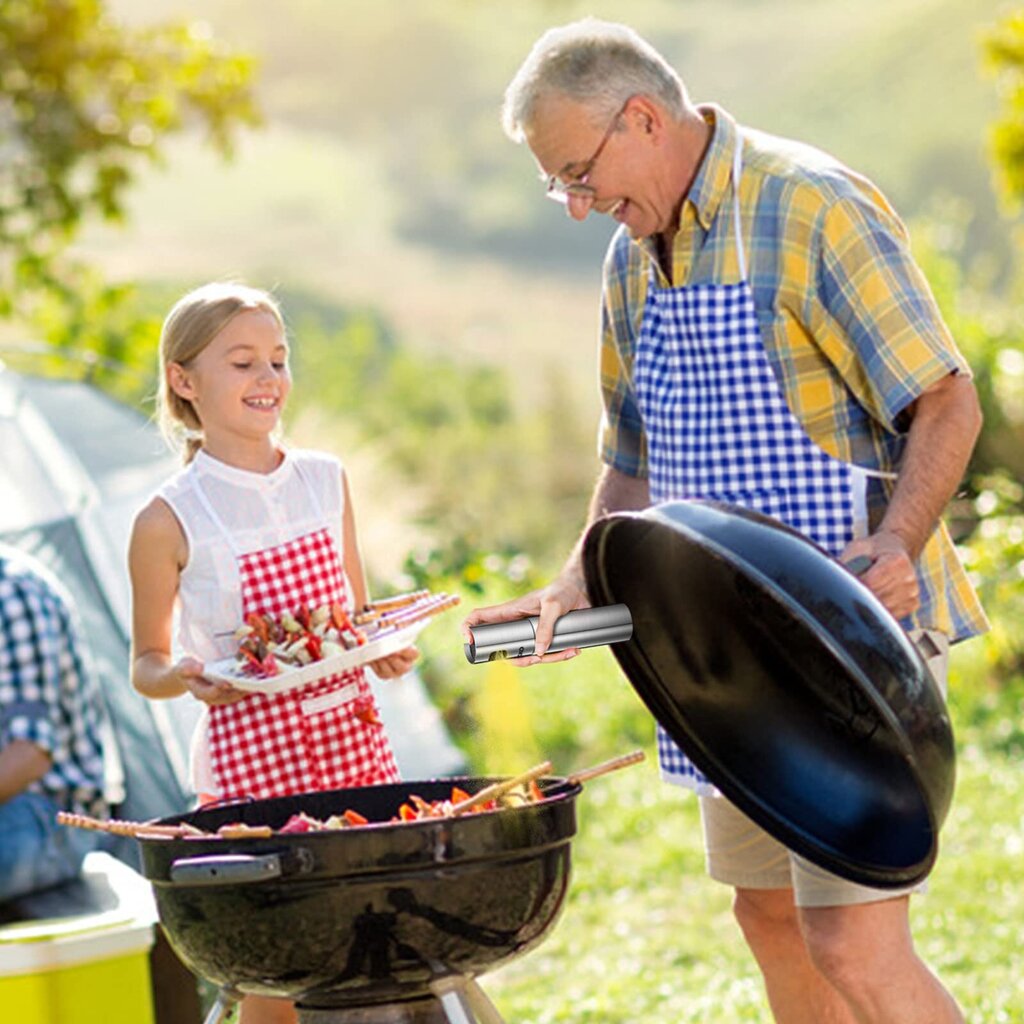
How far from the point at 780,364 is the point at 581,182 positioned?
389 mm

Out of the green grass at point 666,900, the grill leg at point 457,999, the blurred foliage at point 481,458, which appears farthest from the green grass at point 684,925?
the blurred foliage at point 481,458

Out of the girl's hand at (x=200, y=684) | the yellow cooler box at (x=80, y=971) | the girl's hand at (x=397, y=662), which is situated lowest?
the yellow cooler box at (x=80, y=971)

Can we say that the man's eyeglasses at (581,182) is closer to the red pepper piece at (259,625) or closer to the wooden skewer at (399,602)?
the wooden skewer at (399,602)

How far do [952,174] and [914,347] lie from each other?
44836 millimetres

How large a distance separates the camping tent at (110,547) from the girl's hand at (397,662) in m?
1.49

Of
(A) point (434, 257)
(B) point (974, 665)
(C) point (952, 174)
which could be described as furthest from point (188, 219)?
(B) point (974, 665)

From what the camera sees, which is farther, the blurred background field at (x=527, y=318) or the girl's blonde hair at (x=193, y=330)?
the blurred background field at (x=527, y=318)

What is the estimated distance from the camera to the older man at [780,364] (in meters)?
2.70

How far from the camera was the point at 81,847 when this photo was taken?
3.86 metres

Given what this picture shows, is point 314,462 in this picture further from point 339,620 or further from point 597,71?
point 597,71

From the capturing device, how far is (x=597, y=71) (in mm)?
2836

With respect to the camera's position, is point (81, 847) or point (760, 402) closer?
point (760, 402)

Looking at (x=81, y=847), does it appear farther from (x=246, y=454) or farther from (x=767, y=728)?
(x=767, y=728)

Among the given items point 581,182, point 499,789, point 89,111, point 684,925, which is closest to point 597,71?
point 581,182
